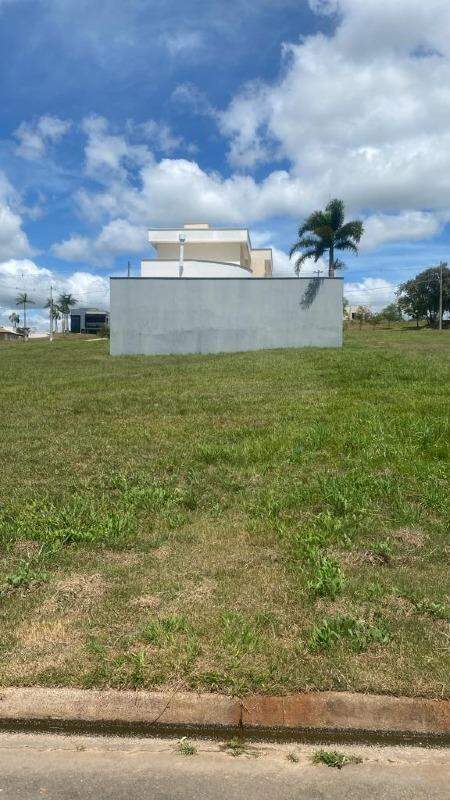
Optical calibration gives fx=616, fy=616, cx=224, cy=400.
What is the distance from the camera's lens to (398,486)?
5.61 meters

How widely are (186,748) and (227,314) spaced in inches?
868

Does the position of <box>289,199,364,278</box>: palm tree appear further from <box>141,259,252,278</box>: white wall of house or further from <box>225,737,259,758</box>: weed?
<box>225,737,259,758</box>: weed

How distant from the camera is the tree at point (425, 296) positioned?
201ft

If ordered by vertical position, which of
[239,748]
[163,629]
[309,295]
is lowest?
[239,748]

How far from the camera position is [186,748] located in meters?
2.77

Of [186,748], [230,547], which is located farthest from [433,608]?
[186,748]

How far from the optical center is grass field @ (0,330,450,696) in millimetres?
3213

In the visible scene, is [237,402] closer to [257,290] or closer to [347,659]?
[347,659]

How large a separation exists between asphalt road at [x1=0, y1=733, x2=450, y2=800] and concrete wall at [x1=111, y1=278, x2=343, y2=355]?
855 inches

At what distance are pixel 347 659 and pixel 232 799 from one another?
99 centimetres

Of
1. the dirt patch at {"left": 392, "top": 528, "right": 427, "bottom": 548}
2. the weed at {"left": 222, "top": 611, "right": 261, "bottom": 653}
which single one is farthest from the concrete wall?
the weed at {"left": 222, "top": 611, "right": 261, "bottom": 653}

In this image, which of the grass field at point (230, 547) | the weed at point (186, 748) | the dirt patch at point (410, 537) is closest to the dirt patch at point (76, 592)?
the grass field at point (230, 547)

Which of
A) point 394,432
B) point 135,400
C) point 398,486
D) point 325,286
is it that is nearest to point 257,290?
point 325,286

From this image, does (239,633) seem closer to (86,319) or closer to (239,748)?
(239,748)
